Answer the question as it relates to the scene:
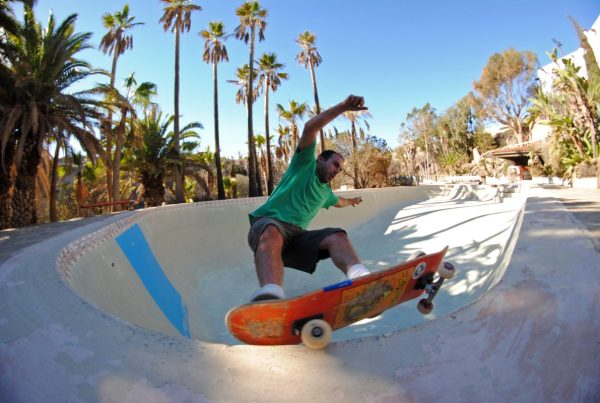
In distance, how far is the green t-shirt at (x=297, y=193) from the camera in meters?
2.47

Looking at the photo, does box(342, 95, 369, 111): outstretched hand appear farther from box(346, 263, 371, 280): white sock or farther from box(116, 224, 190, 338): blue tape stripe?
box(116, 224, 190, 338): blue tape stripe

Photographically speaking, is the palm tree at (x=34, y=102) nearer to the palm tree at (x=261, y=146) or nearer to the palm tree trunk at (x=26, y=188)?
the palm tree trunk at (x=26, y=188)

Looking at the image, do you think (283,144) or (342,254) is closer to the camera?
(342,254)

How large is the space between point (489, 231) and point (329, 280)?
14.5 ft

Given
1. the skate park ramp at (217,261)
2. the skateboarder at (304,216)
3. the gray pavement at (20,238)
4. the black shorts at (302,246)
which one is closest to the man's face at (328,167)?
Result: the skateboarder at (304,216)

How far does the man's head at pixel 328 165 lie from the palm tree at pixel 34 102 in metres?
11.1

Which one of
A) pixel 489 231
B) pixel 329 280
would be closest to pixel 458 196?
pixel 489 231

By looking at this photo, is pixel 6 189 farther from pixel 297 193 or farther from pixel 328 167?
pixel 328 167

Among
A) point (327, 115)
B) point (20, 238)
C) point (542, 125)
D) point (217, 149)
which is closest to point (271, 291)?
point (327, 115)

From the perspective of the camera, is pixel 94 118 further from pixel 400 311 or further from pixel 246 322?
pixel 246 322

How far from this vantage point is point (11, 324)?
Result: 69.1 inches

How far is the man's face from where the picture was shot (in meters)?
2.53

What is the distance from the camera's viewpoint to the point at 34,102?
34.9 ft

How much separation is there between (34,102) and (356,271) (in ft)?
41.9
